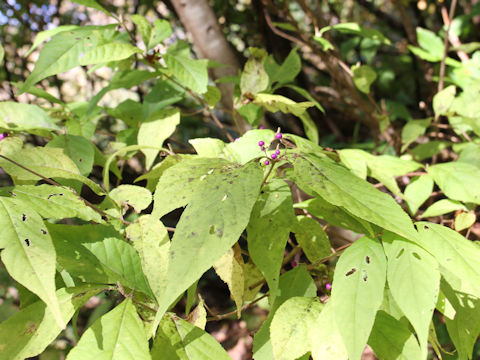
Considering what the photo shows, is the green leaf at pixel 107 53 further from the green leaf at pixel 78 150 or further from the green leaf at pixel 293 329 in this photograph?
the green leaf at pixel 293 329

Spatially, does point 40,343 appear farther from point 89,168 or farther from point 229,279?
point 89,168

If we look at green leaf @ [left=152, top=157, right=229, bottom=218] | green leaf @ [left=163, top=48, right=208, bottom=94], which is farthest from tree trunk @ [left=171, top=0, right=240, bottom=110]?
green leaf @ [left=152, top=157, right=229, bottom=218]

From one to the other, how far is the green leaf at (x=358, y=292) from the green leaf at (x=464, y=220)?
18.7 inches

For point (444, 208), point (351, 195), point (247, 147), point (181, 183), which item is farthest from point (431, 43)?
point (181, 183)

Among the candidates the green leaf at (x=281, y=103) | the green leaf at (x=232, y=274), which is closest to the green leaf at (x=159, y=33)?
the green leaf at (x=281, y=103)

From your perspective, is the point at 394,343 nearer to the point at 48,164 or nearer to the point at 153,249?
the point at 153,249

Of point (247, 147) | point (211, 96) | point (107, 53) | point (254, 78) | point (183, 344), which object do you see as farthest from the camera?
point (211, 96)

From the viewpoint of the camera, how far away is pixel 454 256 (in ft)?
1.99

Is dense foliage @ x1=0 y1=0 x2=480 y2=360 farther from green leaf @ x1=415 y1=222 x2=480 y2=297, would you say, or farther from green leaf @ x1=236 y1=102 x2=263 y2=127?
green leaf @ x1=236 y1=102 x2=263 y2=127

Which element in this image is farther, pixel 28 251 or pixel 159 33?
pixel 159 33

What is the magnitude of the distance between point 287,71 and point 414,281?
0.82 metres

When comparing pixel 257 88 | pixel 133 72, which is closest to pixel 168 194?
pixel 257 88

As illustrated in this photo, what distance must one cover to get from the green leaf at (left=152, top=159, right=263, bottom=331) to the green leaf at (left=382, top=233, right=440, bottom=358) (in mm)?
225

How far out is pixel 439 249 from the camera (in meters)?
0.62
